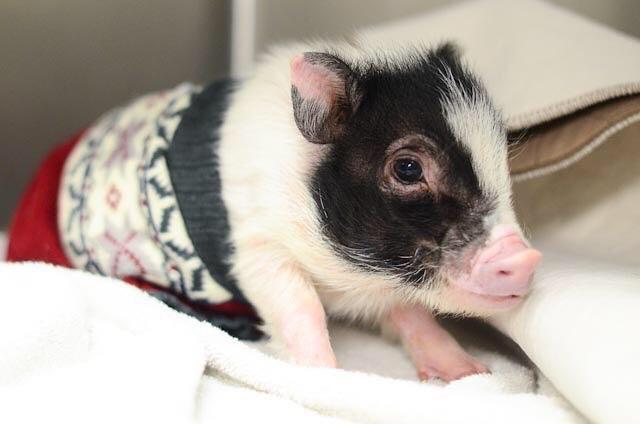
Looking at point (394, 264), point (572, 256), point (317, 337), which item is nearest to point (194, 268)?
point (317, 337)

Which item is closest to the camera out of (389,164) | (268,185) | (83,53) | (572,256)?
(389,164)

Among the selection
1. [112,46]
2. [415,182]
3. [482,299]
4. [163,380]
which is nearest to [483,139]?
[415,182]

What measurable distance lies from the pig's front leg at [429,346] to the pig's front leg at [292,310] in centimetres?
15

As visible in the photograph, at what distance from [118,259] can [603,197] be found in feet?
2.91

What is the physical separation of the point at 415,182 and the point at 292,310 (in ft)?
0.94

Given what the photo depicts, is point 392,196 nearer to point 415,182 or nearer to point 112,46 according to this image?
point 415,182

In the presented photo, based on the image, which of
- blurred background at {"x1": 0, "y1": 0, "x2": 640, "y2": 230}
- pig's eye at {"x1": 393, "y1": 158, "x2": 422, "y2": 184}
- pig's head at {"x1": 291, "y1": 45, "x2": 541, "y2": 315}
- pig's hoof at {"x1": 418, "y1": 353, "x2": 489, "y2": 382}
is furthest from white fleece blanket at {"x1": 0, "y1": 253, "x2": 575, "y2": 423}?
blurred background at {"x1": 0, "y1": 0, "x2": 640, "y2": 230}

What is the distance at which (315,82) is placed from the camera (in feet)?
3.80

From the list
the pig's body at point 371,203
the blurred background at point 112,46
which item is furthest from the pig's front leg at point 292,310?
the blurred background at point 112,46

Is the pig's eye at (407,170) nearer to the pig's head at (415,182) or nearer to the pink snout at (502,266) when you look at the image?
the pig's head at (415,182)

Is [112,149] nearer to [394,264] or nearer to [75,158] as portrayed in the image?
[75,158]

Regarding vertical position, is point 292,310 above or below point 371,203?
below

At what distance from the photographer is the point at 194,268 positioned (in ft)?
4.62

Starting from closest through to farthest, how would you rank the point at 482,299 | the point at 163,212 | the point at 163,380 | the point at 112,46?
the point at 163,380
the point at 482,299
the point at 163,212
the point at 112,46
